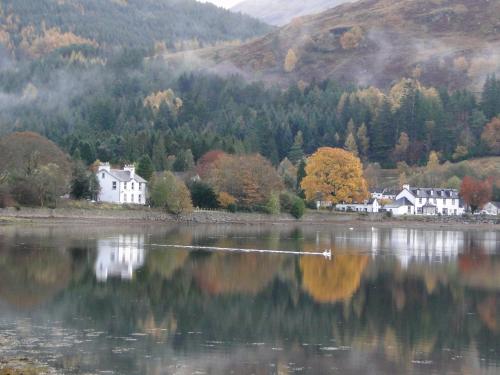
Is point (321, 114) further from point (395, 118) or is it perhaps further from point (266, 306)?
point (266, 306)

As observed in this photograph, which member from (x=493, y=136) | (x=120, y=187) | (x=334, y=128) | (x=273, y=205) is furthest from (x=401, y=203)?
(x=334, y=128)

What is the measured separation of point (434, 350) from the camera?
25281 mm

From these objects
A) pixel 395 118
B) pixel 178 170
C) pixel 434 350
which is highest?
pixel 395 118

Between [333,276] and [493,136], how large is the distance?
110 metres

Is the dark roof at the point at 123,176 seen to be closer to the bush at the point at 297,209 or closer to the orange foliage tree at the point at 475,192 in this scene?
the bush at the point at 297,209

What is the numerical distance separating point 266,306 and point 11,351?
1159 cm

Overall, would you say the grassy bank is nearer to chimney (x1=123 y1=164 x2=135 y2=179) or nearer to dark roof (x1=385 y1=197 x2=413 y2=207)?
chimney (x1=123 y1=164 x2=135 y2=179)

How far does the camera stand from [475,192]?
117500 mm

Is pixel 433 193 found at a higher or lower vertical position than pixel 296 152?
lower

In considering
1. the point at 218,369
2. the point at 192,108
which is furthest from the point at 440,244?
the point at 192,108

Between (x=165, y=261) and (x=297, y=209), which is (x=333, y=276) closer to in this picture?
(x=165, y=261)

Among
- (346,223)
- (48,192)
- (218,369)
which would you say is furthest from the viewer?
(346,223)

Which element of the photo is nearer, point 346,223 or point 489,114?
point 346,223

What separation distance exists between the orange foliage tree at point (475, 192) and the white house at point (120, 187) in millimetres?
46245
